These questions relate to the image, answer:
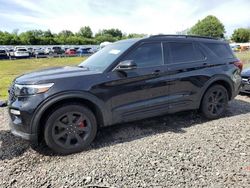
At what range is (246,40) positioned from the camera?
10675 centimetres

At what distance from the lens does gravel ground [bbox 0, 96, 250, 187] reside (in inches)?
128

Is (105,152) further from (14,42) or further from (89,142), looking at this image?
(14,42)

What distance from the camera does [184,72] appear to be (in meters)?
5.11

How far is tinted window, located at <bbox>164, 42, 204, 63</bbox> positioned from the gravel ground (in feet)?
4.37

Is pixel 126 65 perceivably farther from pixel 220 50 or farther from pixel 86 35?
pixel 86 35

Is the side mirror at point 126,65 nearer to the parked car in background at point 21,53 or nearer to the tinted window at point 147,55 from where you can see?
the tinted window at point 147,55

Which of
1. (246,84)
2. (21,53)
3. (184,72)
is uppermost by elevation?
(21,53)

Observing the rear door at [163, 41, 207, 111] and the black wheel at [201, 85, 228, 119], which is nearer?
the rear door at [163, 41, 207, 111]

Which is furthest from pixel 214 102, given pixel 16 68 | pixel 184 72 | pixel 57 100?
pixel 16 68

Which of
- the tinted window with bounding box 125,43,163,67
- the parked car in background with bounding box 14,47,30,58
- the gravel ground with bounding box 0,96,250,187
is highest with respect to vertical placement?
the parked car in background with bounding box 14,47,30,58

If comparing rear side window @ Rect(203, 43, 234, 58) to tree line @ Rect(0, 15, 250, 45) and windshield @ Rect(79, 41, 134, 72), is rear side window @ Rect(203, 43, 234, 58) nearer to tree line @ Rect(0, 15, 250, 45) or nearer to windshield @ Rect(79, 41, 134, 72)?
windshield @ Rect(79, 41, 134, 72)

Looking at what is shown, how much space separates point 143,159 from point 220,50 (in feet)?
11.0

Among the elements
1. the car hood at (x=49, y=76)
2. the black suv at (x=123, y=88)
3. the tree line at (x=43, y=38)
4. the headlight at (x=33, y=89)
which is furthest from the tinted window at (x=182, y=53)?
the tree line at (x=43, y=38)

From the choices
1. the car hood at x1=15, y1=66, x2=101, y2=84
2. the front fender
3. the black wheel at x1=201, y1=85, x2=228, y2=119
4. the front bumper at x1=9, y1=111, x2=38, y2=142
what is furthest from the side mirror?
the black wheel at x1=201, y1=85, x2=228, y2=119
